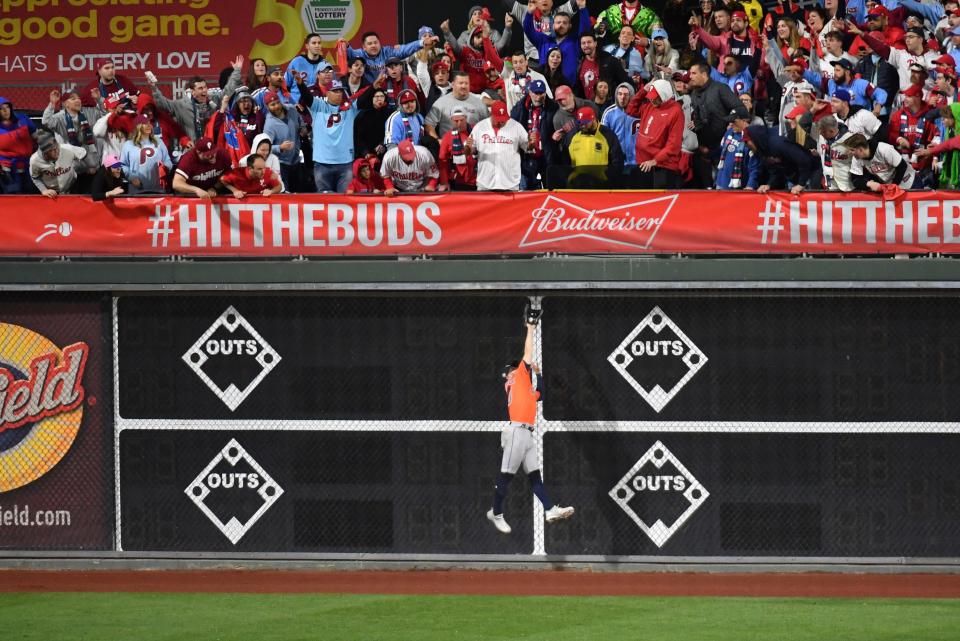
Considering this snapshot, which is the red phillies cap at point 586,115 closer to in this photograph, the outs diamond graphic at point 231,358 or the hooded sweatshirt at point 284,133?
the hooded sweatshirt at point 284,133

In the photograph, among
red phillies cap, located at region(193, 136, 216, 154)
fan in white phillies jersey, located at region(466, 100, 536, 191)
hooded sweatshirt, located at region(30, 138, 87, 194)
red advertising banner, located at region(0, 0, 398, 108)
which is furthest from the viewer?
red advertising banner, located at region(0, 0, 398, 108)

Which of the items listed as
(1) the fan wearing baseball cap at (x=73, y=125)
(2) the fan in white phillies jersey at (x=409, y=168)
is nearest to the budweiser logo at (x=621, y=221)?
(2) the fan in white phillies jersey at (x=409, y=168)

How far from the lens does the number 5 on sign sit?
21.2 meters

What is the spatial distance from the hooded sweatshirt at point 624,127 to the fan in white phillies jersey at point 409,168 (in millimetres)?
2371

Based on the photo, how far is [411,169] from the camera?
15977mm

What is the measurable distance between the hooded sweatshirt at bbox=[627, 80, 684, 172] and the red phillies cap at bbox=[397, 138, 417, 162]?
252cm

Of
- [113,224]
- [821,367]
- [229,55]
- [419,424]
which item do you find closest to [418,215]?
[419,424]

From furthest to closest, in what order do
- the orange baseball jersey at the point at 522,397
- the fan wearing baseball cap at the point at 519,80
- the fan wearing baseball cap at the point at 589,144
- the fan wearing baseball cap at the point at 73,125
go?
the fan wearing baseball cap at the point at 519,80
the fan wearing baseball cap at the point at 73,125
the fan wearing baseball cap at the point at 589,144
the orange baseball jersey at the point at 522,397

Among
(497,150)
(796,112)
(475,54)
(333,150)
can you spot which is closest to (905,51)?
(796,112)

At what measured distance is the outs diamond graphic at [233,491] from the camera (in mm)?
14492

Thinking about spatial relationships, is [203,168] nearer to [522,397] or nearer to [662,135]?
[522,397]

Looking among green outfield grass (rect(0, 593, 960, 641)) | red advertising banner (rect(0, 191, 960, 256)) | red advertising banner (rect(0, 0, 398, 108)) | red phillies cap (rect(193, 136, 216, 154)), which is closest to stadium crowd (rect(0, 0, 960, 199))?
red phillies cap (rect(193, 136, 216, 154))

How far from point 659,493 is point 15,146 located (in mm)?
7964

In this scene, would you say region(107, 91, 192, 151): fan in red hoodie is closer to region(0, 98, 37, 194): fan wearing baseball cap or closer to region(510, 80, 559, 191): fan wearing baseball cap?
region(0, 98, 37, 194): fan wearing baseball cap
